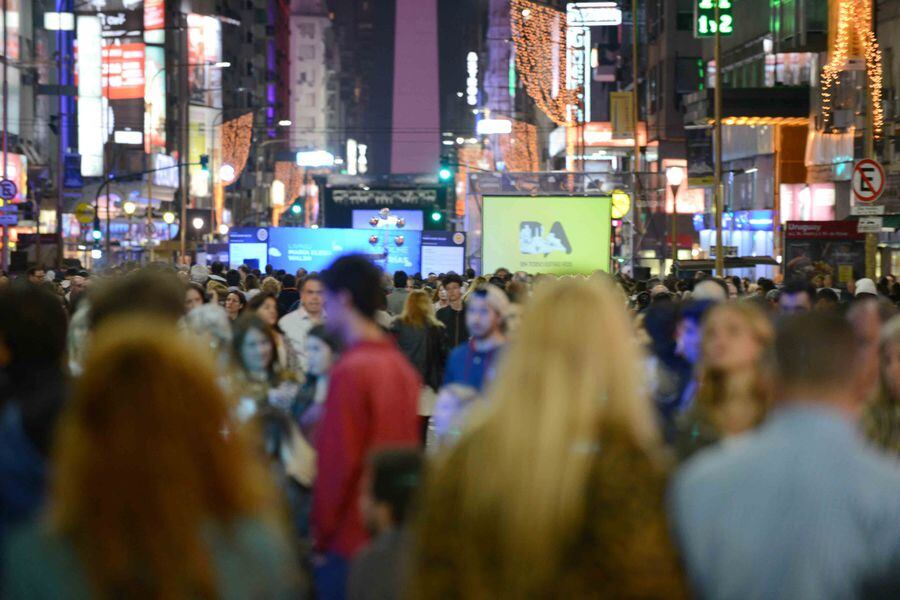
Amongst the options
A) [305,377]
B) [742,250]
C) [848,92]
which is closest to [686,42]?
[742,250]

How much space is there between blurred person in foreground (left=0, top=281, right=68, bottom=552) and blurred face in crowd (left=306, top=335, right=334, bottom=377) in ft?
7.39

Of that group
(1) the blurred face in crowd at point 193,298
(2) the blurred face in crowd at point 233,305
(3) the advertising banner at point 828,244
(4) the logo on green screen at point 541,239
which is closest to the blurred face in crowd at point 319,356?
(1) the blurred face in crowd at point 193,298

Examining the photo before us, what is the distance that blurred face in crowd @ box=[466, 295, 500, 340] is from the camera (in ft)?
28.9

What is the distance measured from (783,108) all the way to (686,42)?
90.7 ft

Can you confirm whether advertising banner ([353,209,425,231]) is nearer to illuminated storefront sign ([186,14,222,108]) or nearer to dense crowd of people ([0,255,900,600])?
dense crowd of people ([0,255,900,600])

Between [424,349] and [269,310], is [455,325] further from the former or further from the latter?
[269,310]

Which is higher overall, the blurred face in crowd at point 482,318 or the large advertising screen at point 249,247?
the large advertising screen at point 249,247

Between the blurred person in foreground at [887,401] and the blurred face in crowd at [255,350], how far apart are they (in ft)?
8.81

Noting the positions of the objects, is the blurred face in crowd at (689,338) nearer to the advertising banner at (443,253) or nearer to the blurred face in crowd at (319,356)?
the blurred face in crowd at (319,356)

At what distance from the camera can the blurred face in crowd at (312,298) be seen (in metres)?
11.8

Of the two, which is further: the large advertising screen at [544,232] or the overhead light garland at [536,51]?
the overhead light garland at [536,51]

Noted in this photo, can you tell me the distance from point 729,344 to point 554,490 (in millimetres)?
2863

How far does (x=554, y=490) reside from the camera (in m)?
3.58

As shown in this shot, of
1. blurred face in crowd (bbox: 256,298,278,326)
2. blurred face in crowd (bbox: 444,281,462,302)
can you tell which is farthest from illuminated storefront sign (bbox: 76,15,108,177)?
blurred face in crowd (bbox: 256,298,278,326)
